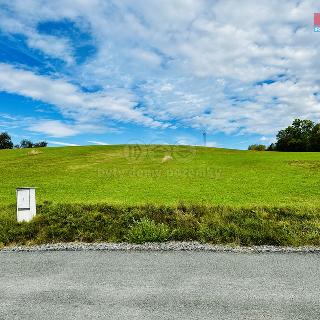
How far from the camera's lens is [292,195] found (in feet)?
68.2

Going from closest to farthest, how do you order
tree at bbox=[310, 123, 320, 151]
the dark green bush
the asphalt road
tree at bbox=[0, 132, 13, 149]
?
1. the asphalt road
2. the dark green bush
3. tree at bbox=[310, 123, 320, 151]
4. tree at bbox=[0, 132, 13, 149]

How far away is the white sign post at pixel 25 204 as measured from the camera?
12867 mm

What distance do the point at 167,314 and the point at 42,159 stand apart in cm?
4493

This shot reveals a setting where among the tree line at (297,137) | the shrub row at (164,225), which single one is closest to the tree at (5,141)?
the tree line at (297,137)

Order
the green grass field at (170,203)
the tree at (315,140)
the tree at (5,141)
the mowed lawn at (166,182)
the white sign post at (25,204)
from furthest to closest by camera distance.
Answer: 1. the tree at (5,141)
2. the tree at (315,140)
3. the mowed lawn at (166,182)
4. the white sign post at (25,204)
5. the green grass field at (170,203)

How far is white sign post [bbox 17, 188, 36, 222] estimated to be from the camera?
12867 mm

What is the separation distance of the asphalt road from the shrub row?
4.66 feet

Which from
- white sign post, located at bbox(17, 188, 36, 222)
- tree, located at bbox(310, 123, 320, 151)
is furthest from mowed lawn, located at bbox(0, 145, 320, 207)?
tree, located at bbox(310, 123, 320, 151)

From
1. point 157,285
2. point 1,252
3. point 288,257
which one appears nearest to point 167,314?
point 157,285

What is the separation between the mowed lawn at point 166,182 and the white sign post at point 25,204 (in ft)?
16.0

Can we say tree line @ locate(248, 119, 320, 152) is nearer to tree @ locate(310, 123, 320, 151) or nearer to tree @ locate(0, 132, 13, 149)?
tree @ locate(310, 123, 320, 151)

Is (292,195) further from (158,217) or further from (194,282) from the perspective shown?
(194,282)

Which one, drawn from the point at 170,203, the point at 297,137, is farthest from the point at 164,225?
the point at 297,137

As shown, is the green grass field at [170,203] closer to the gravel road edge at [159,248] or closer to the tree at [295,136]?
the gravel road edge at [159,248]
